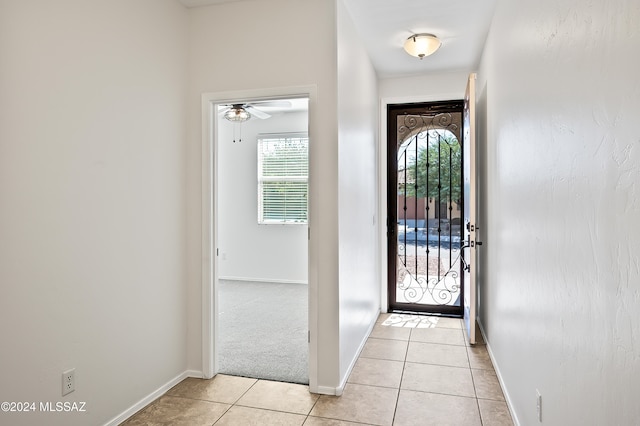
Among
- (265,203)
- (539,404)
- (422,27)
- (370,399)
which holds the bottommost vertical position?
(370,399)

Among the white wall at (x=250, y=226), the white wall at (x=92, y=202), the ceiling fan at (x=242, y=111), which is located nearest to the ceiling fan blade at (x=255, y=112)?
the ceiling fan at (x=242, y=111)

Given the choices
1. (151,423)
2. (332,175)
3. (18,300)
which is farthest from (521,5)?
(151,423)

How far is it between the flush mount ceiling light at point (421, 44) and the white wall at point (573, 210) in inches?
Result: 38.5

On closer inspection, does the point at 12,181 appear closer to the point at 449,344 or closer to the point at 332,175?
the point at 332,175

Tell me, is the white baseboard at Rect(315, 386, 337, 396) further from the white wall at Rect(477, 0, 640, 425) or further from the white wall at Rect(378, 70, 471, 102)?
the white wall at Rect(378, 70, 471, 102)

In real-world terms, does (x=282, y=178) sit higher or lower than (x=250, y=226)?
higher

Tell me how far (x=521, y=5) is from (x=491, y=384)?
2.37 meters

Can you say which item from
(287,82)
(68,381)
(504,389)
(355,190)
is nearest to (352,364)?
(504,389)

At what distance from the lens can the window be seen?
652 cm

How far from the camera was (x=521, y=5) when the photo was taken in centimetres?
217

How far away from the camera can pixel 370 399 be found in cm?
270

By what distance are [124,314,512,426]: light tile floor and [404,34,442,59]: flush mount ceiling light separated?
2.58 metres

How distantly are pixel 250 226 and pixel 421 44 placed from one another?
4032mm

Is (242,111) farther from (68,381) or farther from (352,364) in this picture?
(68,381)
